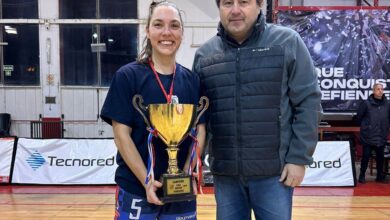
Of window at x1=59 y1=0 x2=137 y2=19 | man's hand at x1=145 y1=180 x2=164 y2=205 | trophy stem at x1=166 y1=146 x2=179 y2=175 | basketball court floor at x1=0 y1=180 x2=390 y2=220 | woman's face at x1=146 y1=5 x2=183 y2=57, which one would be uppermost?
window at x1=59 y1=0 x2=137 y2=19

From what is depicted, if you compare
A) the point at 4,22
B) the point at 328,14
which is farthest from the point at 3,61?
A: the point at 328,14

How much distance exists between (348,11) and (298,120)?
707cm

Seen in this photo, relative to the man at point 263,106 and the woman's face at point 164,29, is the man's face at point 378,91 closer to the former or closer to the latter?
the man at point 263,106

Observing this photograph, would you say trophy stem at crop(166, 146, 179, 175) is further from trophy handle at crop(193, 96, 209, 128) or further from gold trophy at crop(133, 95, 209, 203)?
trophy handle at crop(193, 96, 209, 128)

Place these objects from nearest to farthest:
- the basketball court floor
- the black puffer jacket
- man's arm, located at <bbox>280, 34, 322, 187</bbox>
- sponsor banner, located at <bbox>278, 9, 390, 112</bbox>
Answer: man's arm, located at <bbox>280, 34, 322, 187</bbox>
the basketball court floor
the black puffer jacket
sponsor banner, located at <bbox>278, 9, 390, 112</bbox>

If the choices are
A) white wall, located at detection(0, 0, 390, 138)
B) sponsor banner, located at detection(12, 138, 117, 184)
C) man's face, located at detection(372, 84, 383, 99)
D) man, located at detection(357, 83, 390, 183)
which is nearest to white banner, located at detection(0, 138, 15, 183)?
sponsor banner, located at detection(12, 138, 117, 184)

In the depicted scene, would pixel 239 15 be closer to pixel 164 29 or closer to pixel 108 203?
pixel 164 29

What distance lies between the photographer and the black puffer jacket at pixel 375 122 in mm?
6289

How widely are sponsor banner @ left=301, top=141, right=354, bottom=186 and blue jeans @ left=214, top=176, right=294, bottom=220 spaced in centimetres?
405

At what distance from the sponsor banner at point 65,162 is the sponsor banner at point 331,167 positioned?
281cm

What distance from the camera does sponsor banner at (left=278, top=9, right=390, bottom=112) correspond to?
7.93m

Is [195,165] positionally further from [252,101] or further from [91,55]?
[91,55]

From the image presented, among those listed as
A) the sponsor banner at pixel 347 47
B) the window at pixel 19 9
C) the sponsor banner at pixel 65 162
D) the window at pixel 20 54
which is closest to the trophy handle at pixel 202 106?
the sponsor banner at pixel 65 162

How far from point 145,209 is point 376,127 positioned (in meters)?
5.62
